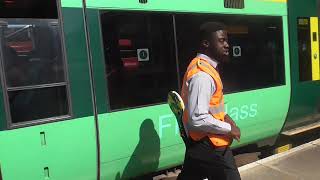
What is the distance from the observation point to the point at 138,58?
482 cm

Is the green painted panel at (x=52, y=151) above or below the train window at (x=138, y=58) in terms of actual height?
below

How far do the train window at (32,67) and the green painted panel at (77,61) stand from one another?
7 cm

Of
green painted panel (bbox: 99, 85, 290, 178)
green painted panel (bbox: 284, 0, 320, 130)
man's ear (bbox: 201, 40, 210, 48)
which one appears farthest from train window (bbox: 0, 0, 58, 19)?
green painted panel (bbox: 284, 0, 320, 130)

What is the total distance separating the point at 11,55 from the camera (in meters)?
3.87

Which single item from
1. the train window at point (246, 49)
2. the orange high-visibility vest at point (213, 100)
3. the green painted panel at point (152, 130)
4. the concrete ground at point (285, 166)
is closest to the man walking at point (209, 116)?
the orange high-visibility vest at point (213, 100)

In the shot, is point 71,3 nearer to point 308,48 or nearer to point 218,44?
point 218,44

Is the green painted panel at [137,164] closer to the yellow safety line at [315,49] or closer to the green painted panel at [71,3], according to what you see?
the green painted panel at [71,3]

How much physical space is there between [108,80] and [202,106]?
1.44 m

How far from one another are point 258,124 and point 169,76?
1.67 m

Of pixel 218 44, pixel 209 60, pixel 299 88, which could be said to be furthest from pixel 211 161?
pixel 299 88

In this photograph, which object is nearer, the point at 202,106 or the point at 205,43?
the point at 202,106

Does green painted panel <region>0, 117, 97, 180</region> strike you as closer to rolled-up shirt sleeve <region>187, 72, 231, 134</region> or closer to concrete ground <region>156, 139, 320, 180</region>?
rolled-up shirt sleeve <region>187, 72, 231, 134</region>

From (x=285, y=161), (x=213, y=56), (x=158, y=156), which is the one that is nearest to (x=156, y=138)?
(x=158, y=156)

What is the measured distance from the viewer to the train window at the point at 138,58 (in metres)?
4.57
